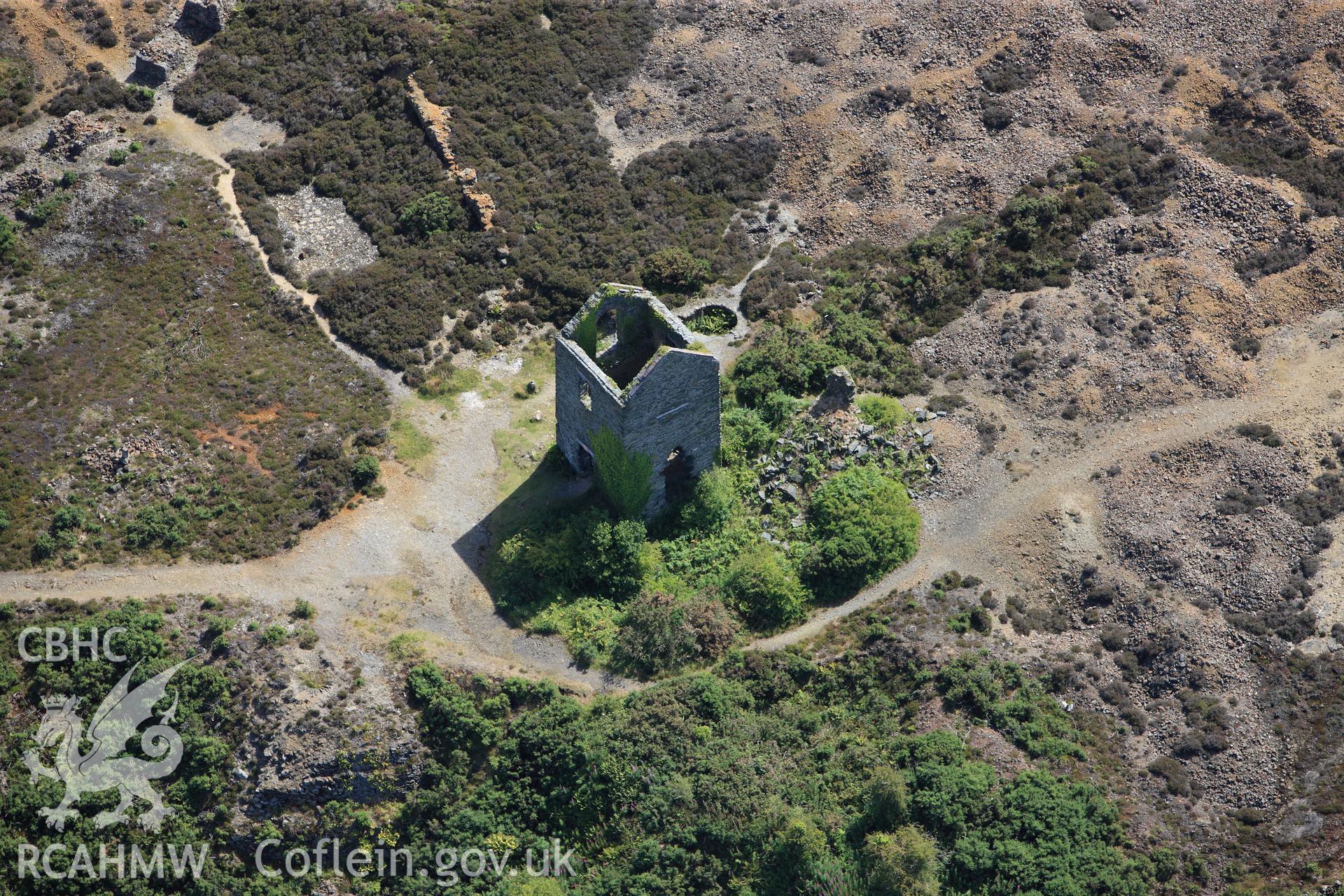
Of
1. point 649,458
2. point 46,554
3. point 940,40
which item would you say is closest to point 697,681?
point 649,458

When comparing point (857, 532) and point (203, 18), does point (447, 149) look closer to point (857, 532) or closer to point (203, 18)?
point (203, 18)

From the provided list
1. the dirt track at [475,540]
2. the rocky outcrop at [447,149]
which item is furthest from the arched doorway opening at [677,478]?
the rocky outcrop at [447,149]

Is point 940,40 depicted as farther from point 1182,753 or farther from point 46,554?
point 46,554

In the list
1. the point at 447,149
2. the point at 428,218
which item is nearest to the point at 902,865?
the point at 428,218

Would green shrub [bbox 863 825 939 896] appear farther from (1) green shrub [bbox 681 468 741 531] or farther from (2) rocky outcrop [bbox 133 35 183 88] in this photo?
(2) rocky outcrop [bbox 133 35 183 88]

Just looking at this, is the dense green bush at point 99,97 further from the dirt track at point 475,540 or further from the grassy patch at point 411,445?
the grassy patch at point 411,445

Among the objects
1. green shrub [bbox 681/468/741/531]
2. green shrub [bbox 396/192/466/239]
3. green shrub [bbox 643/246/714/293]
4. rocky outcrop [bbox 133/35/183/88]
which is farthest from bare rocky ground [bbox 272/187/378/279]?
green shrub [bbox 681/468/741/531]

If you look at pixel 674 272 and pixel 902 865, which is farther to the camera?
pixel 674 272
